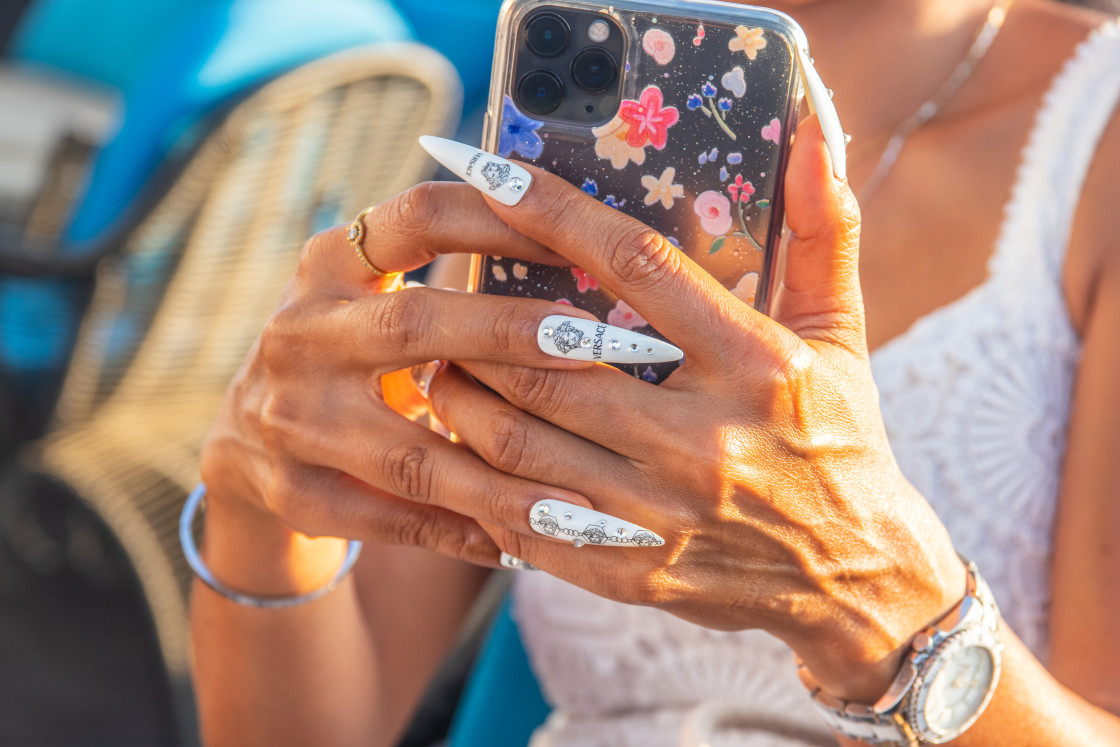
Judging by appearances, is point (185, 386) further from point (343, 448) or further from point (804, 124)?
point (804, 124)

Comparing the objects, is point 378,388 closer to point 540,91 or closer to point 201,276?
point 540,91

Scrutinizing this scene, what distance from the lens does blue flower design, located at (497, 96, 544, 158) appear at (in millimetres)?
552

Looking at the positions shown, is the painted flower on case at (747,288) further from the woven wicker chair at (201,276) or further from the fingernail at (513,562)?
the woven wicker chair at (201,276)

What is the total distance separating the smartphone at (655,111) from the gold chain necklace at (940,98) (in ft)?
1.46

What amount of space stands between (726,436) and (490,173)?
0.19 meters

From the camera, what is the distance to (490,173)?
1.63 feet

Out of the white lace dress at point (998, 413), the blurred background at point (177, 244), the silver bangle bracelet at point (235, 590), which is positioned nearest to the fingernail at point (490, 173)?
the silver bangle bracelet at point (235, 590)

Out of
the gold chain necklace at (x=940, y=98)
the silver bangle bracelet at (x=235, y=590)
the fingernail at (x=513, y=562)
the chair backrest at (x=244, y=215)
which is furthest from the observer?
the chair backrest at (x=244, y=215)

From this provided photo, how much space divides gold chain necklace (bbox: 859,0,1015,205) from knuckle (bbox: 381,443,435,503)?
0.58 metres

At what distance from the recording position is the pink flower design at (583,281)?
569 mm

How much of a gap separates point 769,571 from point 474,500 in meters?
0.18

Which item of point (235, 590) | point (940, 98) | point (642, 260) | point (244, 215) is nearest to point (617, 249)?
point (642, 260)

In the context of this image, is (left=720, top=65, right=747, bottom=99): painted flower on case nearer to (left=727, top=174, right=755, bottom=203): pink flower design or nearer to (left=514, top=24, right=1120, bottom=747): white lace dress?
(left=727, top=174, right=755, bottom=203): pink flower design

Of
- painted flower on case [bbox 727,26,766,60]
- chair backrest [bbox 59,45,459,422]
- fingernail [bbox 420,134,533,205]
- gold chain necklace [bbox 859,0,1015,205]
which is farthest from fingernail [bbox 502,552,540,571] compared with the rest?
chair backrest [bbox 59,45,459,422]
